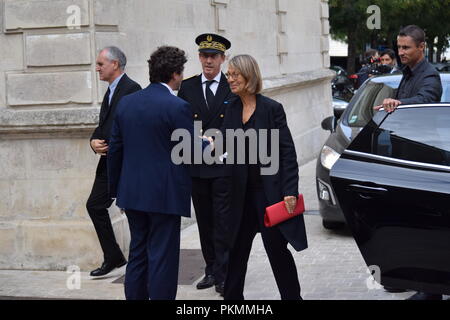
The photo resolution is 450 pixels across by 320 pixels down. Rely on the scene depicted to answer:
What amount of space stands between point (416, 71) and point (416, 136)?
3.97 ft

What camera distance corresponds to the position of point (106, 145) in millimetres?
7527

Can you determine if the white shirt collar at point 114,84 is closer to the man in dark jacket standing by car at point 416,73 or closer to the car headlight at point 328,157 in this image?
the man in dark jacket standing by car at point 416,73

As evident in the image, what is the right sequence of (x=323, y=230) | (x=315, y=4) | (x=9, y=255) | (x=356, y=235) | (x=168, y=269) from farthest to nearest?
(x=315, y=4) < (x=323, y=230) < (x=9, y=255) < (x=168, y=269) < (x=356, y=235)

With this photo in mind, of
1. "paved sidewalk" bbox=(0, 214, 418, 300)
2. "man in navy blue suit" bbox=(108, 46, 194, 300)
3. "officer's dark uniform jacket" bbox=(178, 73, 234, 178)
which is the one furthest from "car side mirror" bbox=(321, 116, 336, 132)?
"man in navy blue suit" bbox=(108, 46, 194, 300)

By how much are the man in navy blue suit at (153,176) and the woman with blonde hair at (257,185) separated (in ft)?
1.18

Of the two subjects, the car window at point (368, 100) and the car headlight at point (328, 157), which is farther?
the car window at point (368, 100)

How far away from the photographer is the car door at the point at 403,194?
535cm

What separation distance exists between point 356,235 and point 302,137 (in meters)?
10.5

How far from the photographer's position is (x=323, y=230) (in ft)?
32.1

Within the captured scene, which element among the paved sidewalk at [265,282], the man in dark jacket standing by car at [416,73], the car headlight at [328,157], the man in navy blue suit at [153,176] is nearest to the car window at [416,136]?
the man in dark jacket standing by car at [416,73]

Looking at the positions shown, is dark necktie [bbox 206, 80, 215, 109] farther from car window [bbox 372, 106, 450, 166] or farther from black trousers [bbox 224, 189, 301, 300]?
car window [bbox 372, 106, 450, 166]

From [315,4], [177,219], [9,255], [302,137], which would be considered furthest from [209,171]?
[315,4]
